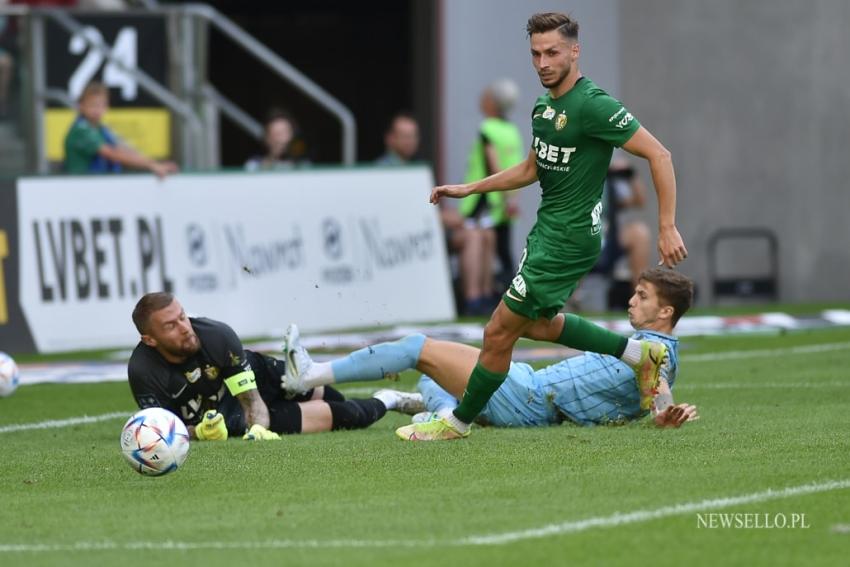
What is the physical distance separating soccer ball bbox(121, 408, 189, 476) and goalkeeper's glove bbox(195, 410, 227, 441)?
4.22 feet

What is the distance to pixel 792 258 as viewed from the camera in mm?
21609

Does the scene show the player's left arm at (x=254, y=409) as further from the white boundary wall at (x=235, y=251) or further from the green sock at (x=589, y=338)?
the white boundary wall at (x=235, y=251)

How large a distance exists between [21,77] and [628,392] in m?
10.3

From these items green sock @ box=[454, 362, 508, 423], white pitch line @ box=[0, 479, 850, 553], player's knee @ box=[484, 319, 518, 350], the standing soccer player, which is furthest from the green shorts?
white pitch line @ box=[0, 479, 850, 553]

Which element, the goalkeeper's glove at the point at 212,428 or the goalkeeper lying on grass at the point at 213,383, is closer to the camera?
the goalkeeper lying on grass at the point at 213,383

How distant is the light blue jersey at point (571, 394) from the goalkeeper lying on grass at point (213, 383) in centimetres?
73

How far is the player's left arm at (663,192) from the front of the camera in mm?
7992

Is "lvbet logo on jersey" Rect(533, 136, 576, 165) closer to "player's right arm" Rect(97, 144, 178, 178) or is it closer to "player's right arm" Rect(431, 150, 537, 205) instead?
"player's right arm" Rect(431, 150, 537, 205)

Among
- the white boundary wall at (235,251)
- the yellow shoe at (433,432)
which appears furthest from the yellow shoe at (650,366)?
the white boundary wall at (235,251)

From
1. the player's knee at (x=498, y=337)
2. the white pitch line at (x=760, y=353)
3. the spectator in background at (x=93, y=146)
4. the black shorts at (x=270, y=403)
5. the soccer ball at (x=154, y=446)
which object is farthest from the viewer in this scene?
the spectator in background at (x=93, y=146)

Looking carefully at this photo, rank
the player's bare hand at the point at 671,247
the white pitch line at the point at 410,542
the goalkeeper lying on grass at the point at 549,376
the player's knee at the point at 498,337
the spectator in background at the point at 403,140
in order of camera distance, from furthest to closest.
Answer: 1. the spectator in background at the point at 403,140
2. the goalkeeper lying on grass at the point at 549,376
3. the player's knee at the point at 498,337
4. the player's bare hand at the point at 671,247
5. the white pitch line at the point at 410,542

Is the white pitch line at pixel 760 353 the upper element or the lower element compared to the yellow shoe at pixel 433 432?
lower

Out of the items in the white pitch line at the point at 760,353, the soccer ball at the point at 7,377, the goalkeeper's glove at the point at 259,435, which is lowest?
the white pitch line at the point at 760,353

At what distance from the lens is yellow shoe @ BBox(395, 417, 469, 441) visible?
8.95 metres
